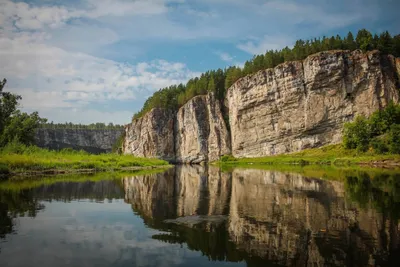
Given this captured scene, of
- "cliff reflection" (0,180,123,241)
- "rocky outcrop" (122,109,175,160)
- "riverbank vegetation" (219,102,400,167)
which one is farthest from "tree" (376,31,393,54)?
"cliff reflection" (0,180,123,241)

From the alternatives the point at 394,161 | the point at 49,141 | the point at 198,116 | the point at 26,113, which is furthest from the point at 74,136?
the point at 394,161

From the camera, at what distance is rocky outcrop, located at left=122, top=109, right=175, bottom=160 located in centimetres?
12119

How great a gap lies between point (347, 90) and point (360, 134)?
21.4 m

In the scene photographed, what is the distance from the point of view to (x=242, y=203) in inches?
691

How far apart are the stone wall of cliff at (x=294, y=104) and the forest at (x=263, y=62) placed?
3930 millimetres

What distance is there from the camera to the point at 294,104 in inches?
3740

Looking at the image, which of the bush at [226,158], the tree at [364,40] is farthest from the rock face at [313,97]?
the bush at [226,158]

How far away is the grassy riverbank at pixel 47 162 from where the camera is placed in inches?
1447

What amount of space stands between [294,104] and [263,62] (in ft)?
62.5

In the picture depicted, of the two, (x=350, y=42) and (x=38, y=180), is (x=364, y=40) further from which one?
(x=38, y=180)

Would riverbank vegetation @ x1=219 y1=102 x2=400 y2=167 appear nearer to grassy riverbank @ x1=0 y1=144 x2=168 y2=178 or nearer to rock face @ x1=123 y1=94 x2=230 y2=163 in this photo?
rock face @ x1=123 y1=94 x2=230 y2=163

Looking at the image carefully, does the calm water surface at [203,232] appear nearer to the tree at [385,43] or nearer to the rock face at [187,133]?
the tree at [385,43]

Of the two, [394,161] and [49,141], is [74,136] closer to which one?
[49,141]

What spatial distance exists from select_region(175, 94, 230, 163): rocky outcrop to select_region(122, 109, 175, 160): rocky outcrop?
19.3 feet
